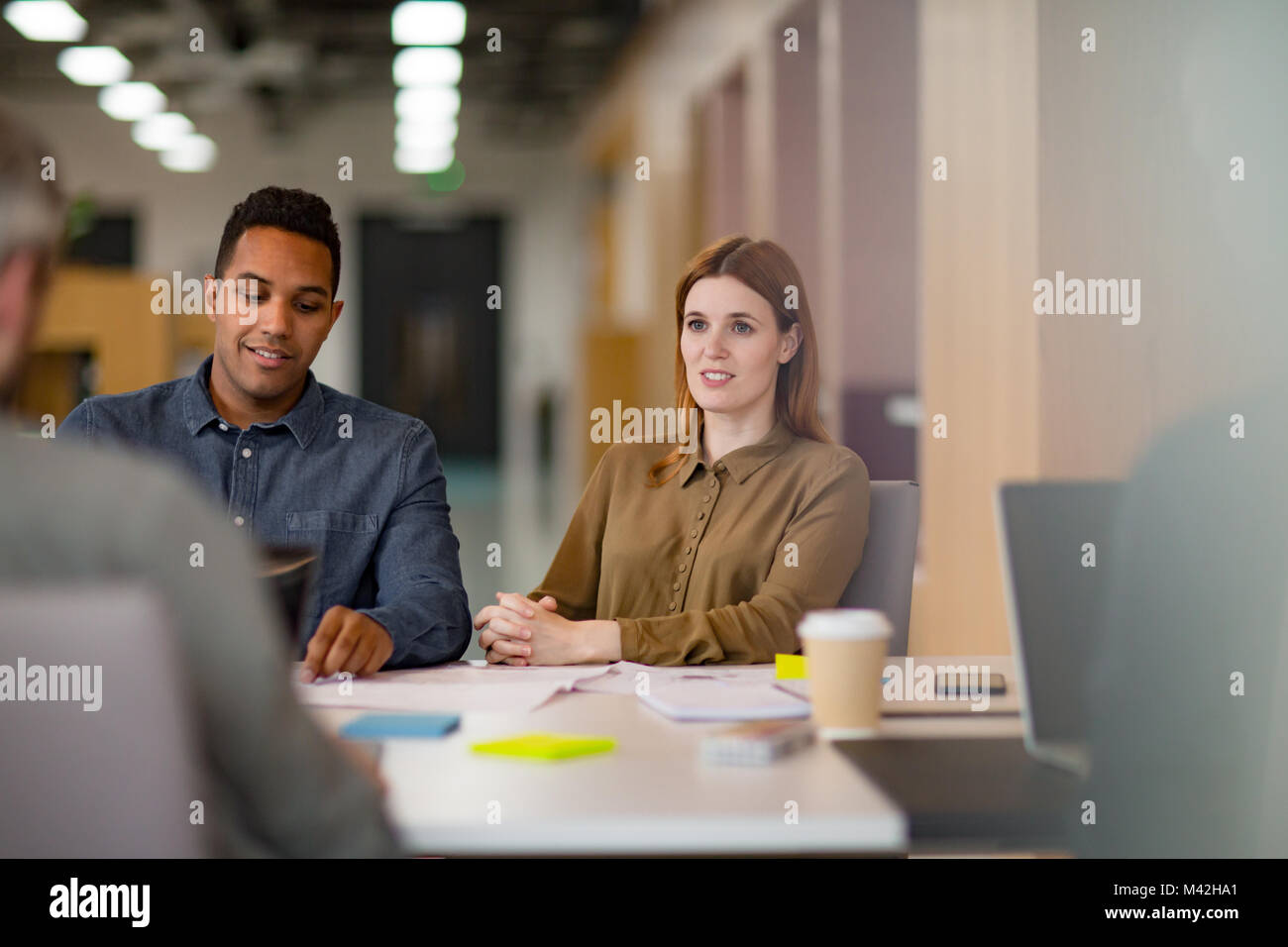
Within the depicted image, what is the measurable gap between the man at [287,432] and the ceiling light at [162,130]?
261 inches

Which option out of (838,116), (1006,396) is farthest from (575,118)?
(1006,396)

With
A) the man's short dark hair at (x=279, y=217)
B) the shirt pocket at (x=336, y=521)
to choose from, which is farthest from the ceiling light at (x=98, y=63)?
the shirt pocket at (x=336, y=521)

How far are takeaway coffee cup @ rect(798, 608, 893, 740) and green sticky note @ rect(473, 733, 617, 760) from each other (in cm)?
21

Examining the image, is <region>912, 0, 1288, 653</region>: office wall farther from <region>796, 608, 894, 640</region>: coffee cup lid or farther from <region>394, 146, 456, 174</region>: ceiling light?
<region>394, 146, 456, 174</region>: ceiling light

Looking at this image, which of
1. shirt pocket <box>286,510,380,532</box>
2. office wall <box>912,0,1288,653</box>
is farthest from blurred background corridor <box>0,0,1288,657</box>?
shirt pocket <box>286,510,380,532</box>

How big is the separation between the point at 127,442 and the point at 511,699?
2.82 ft

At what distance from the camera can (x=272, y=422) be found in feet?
5.82

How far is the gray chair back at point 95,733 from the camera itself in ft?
2.23

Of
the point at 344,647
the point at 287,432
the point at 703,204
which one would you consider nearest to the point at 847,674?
the point at 344,647

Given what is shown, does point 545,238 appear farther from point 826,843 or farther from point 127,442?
point 826,843

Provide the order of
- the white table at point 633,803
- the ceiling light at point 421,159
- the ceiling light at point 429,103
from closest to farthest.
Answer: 1. the white table at point 633,803
2. the ceiling light at point 429,103
3. the ceiling light at point 421,159

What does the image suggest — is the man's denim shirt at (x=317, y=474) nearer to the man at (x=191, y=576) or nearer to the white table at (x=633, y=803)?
the white table at (x=633, y=803)

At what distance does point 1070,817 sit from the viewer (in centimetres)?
97
